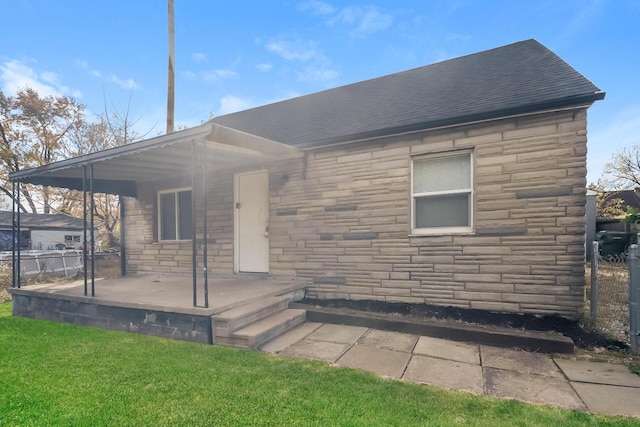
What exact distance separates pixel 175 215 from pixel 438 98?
270 inches

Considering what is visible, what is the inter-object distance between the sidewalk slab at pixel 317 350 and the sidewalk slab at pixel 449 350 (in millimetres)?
958

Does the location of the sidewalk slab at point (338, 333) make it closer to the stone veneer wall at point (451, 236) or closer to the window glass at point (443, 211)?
the stone veneer wall at point (451, 236)

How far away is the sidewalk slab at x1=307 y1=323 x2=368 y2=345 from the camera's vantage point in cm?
433

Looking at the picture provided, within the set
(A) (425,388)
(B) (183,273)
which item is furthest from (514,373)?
(B) (183,273)

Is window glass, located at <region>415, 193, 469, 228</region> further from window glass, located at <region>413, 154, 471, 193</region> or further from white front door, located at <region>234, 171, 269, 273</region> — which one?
white front door, located at <region>234, 171, 269, 273</region>

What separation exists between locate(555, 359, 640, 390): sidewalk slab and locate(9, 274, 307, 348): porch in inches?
136

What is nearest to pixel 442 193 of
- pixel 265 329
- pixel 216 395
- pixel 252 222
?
pixel 265 329

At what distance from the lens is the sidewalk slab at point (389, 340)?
4.04 meters

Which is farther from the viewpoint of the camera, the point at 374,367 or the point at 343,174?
the point at 343,174

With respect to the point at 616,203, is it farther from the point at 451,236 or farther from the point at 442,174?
the point at 451,236

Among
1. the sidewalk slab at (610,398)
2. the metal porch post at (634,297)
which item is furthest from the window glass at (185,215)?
the metal porch post at (634,297)

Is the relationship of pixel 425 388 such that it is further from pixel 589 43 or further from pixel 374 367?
pixel 589 43

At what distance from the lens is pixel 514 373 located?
329 centimetres

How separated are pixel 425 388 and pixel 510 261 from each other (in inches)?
102
